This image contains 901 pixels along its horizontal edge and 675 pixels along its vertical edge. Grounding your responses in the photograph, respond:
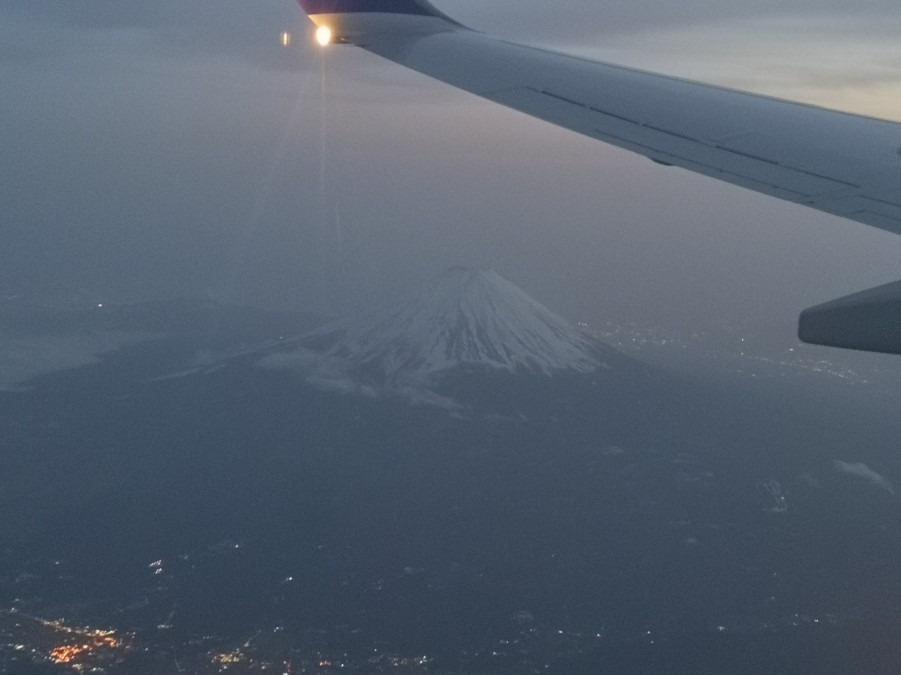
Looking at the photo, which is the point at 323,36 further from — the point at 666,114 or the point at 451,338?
the point at 451,338

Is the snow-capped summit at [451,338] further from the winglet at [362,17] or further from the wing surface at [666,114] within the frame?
the wing surface at [666,114]

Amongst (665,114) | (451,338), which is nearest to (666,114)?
(665,114)

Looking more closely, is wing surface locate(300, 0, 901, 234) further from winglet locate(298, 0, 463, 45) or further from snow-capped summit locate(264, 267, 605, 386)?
snow-capped summit locate(264, 267, 605, 386)

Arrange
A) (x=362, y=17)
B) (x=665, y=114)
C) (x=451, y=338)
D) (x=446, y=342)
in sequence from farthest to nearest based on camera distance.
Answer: (x=451, y=338) < (x=446, y=342) < (x=362, y=17) < (x=665, y=114)

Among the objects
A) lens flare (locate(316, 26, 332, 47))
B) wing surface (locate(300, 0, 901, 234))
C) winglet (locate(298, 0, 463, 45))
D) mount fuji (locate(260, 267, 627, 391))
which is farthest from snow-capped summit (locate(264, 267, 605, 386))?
lens flare (locate(316, 26, 332, 47))

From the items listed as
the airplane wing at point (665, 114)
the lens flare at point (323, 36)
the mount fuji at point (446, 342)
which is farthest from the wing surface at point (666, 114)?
the mount fuji at point (446, 342)

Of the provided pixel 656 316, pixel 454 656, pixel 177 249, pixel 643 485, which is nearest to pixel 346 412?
pixel 643 485
